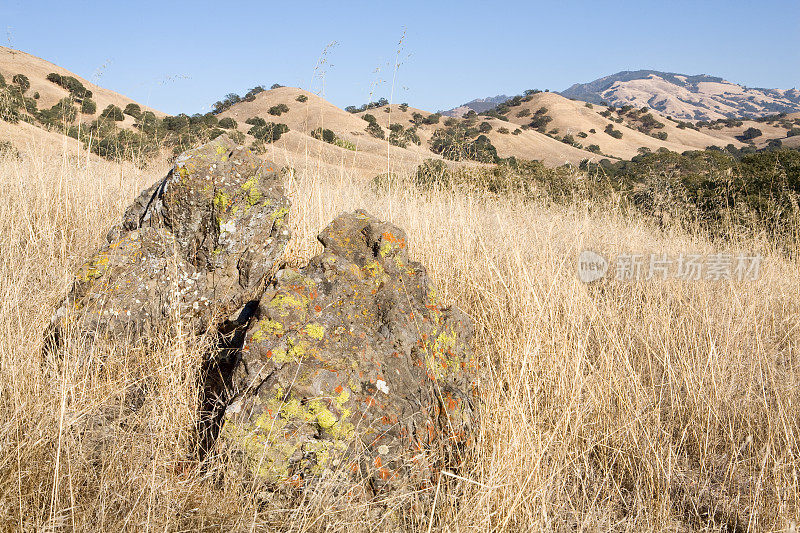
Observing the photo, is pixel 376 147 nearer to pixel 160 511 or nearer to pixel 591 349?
pixel 591 349

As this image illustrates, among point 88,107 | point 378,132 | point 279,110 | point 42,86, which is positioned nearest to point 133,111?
point 88,107

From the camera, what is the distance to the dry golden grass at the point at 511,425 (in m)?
Answer: 1.66

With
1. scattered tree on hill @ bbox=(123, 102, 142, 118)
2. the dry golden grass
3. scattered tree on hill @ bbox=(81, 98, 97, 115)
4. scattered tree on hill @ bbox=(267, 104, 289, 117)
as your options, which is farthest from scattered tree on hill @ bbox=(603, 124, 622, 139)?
the dry golden grass

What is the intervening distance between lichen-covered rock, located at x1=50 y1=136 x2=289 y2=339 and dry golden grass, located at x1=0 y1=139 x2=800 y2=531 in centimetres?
24

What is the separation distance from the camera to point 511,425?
2078 mm

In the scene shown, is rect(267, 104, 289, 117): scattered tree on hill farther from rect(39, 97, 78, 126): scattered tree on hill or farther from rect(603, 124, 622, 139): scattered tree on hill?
rect(603, 124, 622, 139): scattered tree on hill

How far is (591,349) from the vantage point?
317cm

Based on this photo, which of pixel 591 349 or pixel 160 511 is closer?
pixel 160 511

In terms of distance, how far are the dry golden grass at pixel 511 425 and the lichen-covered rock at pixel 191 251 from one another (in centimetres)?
24

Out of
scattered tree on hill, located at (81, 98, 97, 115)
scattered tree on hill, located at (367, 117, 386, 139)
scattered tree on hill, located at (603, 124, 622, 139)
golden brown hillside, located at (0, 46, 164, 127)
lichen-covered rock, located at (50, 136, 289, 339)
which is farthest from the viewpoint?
scattered tree on hill, located at (603, 124, 622, 139)

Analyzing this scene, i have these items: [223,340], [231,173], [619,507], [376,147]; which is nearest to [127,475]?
[223,340]

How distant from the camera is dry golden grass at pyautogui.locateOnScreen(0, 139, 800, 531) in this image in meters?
1.66

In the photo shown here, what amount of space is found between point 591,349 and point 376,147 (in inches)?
647

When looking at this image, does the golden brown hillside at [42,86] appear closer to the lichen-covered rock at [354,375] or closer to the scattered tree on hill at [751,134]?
the lichen-covered rock at [354,375]
